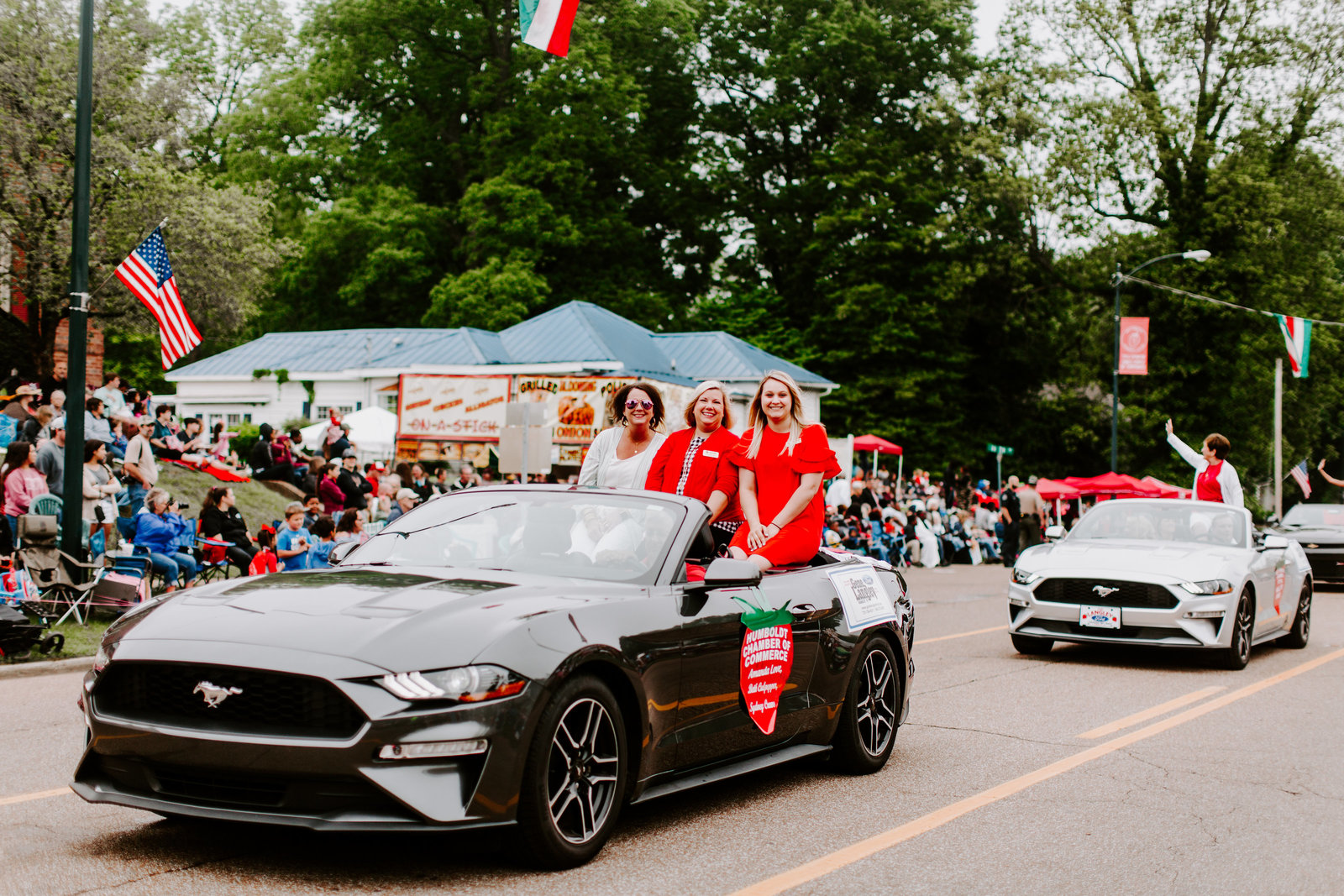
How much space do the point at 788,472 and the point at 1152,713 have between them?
3.81 metres

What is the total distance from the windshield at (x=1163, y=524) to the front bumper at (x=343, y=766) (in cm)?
917

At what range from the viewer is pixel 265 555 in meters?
13.8

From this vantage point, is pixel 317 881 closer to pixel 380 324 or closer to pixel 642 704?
pixel 642 704

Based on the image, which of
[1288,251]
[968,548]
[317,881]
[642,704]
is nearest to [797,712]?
[642,704]

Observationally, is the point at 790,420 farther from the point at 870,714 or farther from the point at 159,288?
the point at 159,288

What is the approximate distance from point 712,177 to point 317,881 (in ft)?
167

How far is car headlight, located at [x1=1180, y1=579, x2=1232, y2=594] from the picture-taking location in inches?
432

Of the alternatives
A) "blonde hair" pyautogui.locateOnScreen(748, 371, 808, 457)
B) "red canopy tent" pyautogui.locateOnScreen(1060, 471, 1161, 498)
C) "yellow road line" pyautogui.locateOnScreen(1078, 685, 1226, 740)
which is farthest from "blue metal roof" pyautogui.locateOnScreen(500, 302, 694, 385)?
"blonde hair" pyautogui.locateOnScreen(748, 371, 808, 457)

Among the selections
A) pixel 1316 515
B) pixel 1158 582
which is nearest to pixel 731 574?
pixel 1158 582

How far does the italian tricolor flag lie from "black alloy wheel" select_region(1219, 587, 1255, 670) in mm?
8398

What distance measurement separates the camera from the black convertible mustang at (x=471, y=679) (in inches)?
164

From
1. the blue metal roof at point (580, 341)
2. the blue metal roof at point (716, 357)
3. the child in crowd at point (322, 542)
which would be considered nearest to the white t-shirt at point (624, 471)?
the child in crowd at point (322, 542)

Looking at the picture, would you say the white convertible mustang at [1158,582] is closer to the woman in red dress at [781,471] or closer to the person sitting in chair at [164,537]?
the woman in red dress at [781,471]

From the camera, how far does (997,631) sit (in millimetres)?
14227
